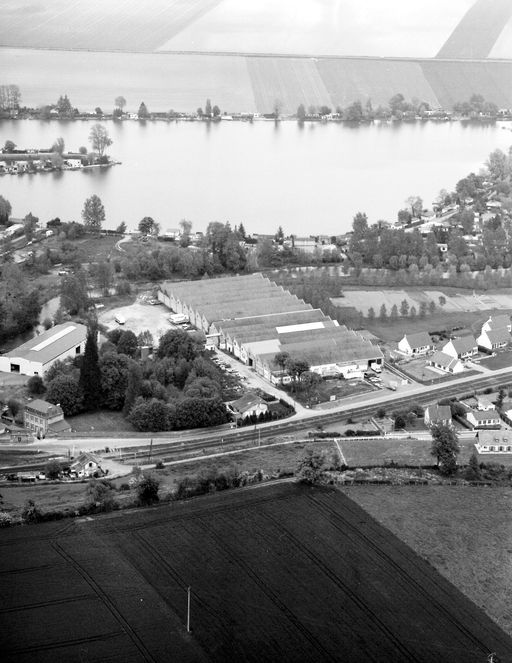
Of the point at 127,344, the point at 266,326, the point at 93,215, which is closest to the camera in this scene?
the point at 127,344

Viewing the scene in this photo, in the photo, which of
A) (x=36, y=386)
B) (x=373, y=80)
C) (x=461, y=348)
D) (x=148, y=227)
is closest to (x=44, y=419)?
(x=36, y=386)

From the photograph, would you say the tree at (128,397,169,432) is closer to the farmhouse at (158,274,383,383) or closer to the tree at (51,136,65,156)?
the farmhouse at (158,274,383,383)

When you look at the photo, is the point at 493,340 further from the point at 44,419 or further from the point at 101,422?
the point at 44,419

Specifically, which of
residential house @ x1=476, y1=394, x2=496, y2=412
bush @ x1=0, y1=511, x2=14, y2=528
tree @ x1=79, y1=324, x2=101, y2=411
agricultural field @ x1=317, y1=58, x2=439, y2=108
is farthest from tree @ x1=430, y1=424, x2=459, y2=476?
agricultural field @ x1=317, y1=58, x2=439, y2=108

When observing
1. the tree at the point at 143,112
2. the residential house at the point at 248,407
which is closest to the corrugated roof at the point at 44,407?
the residential house at the point at 248,407

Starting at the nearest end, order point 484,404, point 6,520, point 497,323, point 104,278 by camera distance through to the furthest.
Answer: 1. point 6,520
2. point 484,404
3. point 497,323
4. point 104,278

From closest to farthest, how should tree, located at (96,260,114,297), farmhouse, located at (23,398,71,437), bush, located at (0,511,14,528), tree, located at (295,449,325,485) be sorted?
bush, located at (0,511,14,528)
tree, located at (295,449,325,485)
farmhouse, located at (23,398,71,437)
tree, located at (96,260,114,297)
